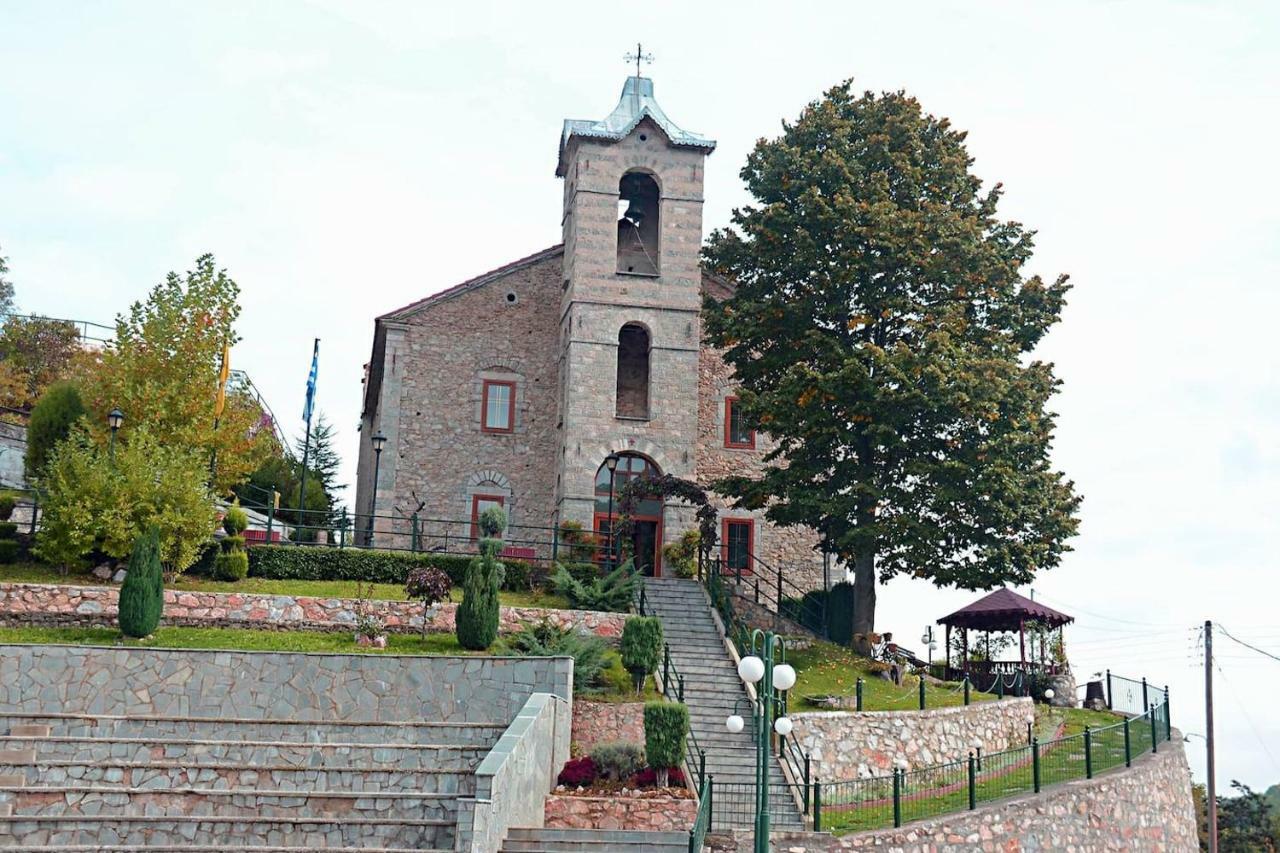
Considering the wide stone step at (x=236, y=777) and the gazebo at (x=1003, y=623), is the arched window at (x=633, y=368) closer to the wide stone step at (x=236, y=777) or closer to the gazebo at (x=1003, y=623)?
the gazebo at (x=1003, y=623)

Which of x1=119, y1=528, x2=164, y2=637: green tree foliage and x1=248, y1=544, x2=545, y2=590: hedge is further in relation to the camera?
x1=248, y1=544, x2=545, y2=590: hedge

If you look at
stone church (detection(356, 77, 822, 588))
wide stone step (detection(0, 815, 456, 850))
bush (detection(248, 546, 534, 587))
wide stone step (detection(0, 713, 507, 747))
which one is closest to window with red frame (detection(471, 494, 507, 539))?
stone church (detection(356, 77, 822, 588))

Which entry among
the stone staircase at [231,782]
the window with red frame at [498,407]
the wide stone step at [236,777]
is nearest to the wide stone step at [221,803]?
the stone staircase at [231,782]

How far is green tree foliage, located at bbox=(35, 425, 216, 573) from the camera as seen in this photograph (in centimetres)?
2664

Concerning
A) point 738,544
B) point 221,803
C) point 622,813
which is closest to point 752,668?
point 622,813

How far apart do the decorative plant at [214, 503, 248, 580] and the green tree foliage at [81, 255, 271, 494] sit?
99.2 inches

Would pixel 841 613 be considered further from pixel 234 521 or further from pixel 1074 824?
pixel 234 521

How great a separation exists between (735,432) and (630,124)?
27.2 ft

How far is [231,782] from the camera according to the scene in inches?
743

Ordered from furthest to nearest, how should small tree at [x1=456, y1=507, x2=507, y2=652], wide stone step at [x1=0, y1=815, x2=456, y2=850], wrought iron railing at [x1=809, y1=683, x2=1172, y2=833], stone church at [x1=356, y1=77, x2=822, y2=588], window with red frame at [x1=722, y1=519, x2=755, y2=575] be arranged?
window with red frame at [x1=722, y1=519, x2=755, y2=575], stone church at [x1=356, y1=77, x2=822, y2=588], small tree at [x1=456, y1=507, x2=507, y2=652], wrought iron railing at [x1=809, y1=683, x2=1172, y2=833], wide stone step at [x1=0, y1=815, x2=456, y2=850]

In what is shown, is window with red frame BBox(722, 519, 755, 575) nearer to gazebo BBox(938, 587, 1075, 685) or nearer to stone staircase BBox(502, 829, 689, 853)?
gazebo BBox(938, 587, 1075, 685)

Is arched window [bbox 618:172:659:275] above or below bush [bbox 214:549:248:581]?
above

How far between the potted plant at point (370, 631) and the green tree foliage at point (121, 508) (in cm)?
356

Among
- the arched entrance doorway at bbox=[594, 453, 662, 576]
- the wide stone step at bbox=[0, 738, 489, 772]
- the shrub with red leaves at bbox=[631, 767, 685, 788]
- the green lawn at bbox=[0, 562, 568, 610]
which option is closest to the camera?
the wide stone step at bbox=[0, 738, 489, 772]
